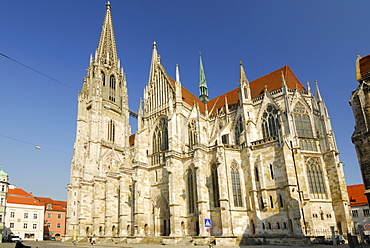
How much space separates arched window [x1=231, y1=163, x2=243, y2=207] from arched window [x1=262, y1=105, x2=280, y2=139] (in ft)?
17.7

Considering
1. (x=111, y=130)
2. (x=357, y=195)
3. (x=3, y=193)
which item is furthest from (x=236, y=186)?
(x=3, y=193)

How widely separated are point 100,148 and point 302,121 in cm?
3163

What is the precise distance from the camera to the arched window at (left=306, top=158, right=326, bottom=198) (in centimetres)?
2570

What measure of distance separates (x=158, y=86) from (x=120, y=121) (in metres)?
18.0

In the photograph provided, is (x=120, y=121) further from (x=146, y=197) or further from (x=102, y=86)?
(x=146, y=197)

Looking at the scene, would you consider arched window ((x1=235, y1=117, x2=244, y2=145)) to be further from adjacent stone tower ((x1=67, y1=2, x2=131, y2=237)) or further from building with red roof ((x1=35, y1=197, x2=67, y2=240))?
building with red roof ((x1=35, y1=197, x2=67, y2=240))

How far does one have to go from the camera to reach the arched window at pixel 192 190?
28031 millimetres

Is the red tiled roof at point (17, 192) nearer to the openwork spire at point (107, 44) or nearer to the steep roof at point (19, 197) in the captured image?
the steep roof at point (19, 197)

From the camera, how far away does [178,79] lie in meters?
33.6

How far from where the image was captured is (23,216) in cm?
4653

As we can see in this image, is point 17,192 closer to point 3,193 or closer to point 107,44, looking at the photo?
point 3,193

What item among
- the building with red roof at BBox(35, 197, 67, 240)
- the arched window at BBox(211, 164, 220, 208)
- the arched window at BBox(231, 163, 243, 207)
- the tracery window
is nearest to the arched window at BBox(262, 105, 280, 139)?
the arched window at BBox(231, 163, 243, 207)

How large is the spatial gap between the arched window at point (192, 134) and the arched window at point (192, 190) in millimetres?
4033

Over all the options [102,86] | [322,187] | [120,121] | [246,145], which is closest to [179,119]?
[246,145]
